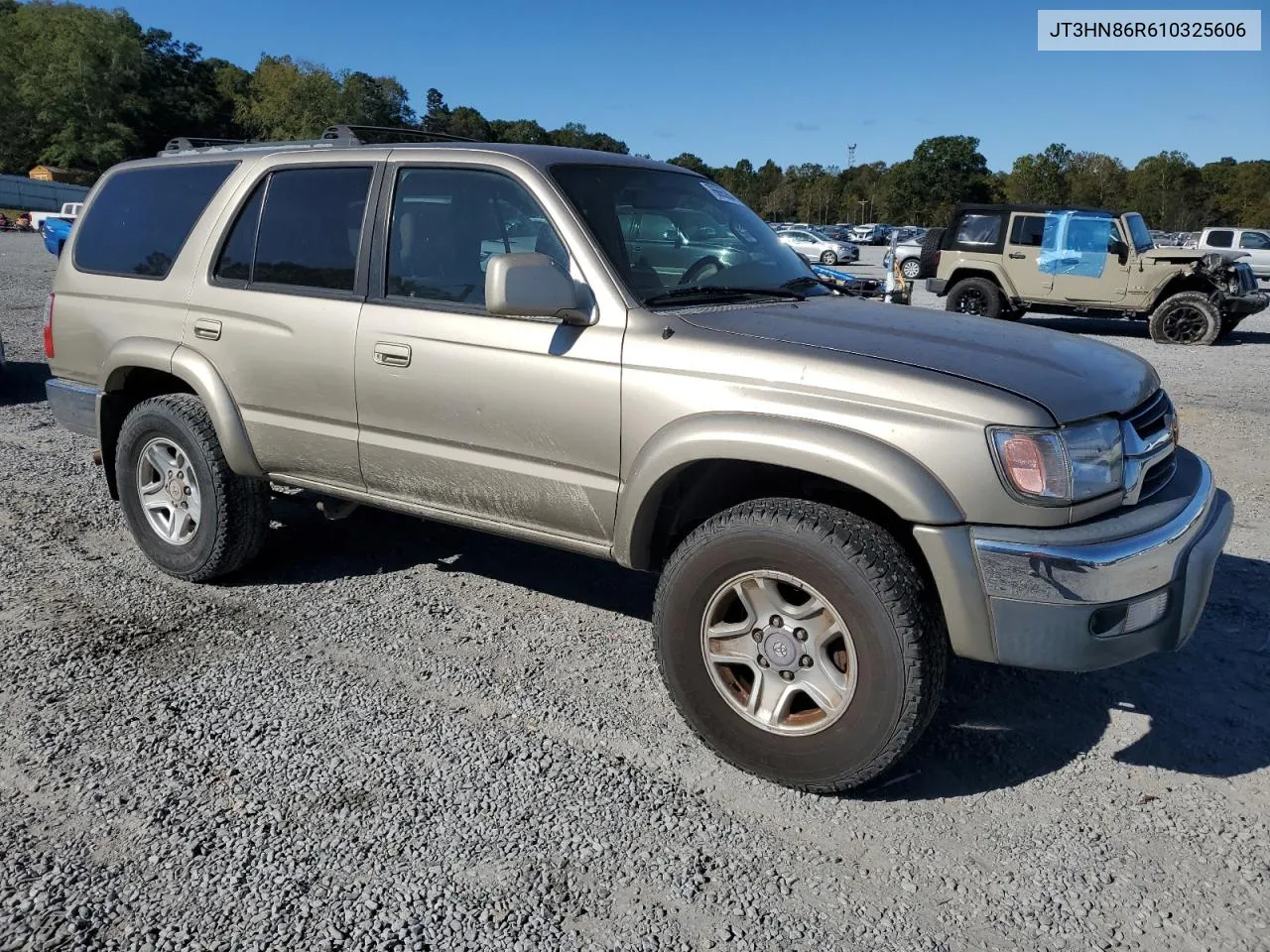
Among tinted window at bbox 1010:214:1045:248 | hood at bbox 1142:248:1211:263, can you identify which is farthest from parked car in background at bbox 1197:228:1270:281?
tinted window at bbox 1010:214:1045:248

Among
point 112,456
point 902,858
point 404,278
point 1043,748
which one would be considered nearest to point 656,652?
point 902,858

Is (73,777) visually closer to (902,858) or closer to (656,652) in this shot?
(656,652)

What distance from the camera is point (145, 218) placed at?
451 centimetres

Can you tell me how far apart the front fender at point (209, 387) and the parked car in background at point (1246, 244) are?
2595cm

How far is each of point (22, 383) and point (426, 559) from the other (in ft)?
21.2

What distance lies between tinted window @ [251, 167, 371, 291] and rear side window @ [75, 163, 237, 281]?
416mm

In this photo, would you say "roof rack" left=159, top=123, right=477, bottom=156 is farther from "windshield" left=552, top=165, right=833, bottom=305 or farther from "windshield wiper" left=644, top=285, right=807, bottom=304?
"windshield wiper" left=644, top=285, right=807, bottom=304

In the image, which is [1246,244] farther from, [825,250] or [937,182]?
[937,182]

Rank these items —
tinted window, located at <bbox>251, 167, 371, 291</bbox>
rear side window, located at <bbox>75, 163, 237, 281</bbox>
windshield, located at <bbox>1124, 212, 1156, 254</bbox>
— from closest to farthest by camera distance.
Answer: tinted window, located at <bbox>251, 167, 371, 291</bbox> → rear side window, located at <bbox>75, 163, 237, 281</bbox> → windshield, located at <bbox>1124, 212, 1156, 254</bbox>

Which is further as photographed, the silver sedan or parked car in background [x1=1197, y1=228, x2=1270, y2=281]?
the silver sedan

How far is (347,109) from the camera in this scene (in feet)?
331

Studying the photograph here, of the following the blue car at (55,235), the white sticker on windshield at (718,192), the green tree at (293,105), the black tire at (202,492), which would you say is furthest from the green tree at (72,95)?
the white sticker on windshield at (718,192)

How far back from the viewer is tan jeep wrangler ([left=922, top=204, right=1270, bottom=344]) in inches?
558

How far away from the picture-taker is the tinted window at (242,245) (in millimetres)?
4133
